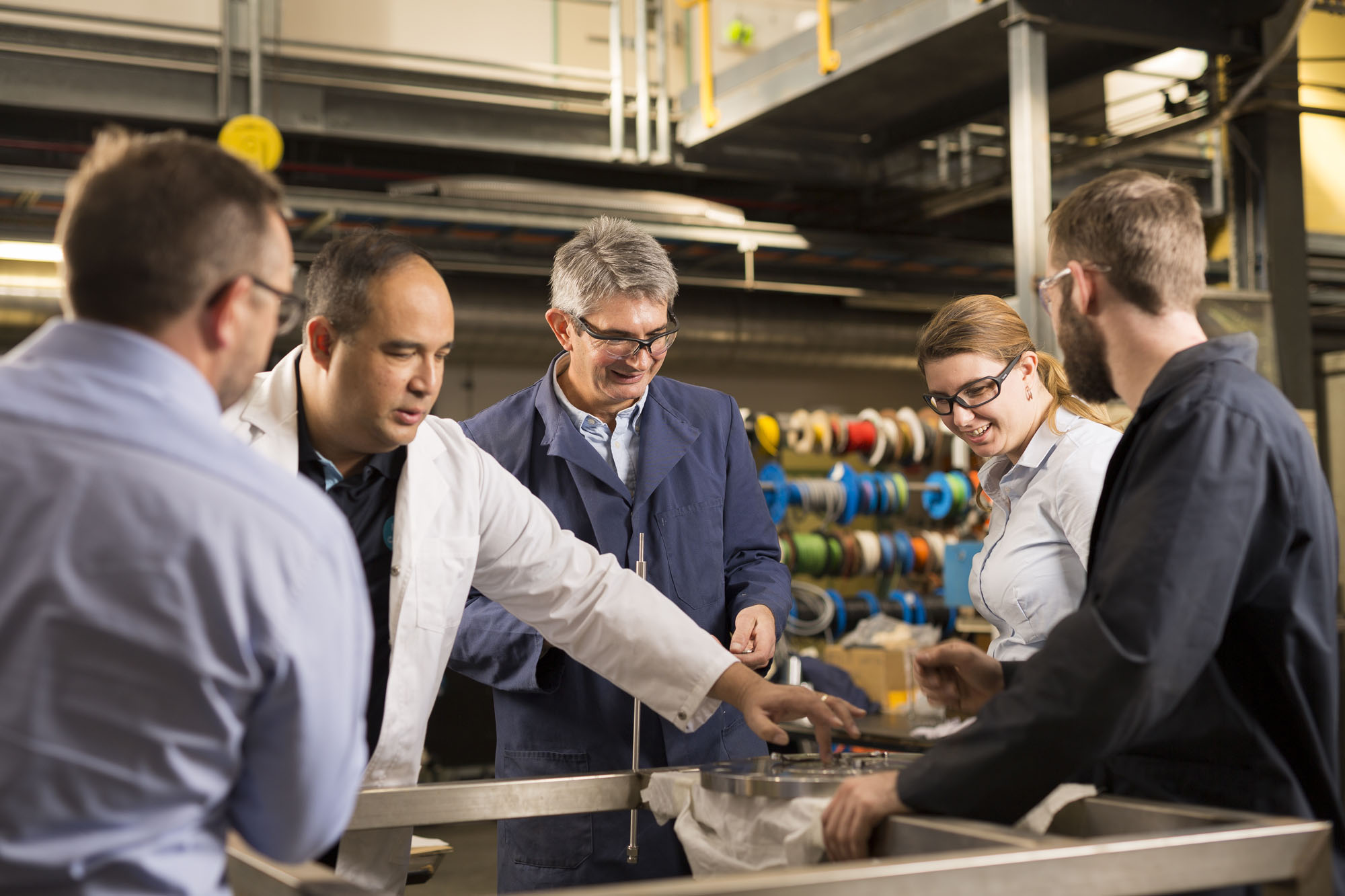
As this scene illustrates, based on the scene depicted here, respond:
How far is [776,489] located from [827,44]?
2.34 m

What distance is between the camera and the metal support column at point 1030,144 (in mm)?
4262

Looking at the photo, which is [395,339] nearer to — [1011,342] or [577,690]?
[577,690]

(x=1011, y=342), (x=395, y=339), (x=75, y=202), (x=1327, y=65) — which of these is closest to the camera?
(x=75, y=202)

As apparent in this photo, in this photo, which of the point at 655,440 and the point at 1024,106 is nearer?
the point at 655,440

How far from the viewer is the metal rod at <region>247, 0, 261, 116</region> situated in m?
5.54

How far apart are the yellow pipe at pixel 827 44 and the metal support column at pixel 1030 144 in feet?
2.85

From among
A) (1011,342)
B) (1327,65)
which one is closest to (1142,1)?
(1011,342)

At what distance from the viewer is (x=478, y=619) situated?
2.30m

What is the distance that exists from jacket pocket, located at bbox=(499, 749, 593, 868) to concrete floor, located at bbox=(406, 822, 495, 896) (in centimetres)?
286

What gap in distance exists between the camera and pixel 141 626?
962mm

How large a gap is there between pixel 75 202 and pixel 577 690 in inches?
55.6

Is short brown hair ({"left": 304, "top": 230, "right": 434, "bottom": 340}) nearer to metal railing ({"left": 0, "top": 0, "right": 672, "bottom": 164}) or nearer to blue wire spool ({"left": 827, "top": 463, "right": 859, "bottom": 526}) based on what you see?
metal railing ({"left": 0, "top": 0, "right": 672, "bottom": 164})

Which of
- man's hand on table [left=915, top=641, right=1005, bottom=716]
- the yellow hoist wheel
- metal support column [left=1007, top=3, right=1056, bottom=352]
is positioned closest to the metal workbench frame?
man's hand on table [left=915, top=641, right=1005, bottom=716]

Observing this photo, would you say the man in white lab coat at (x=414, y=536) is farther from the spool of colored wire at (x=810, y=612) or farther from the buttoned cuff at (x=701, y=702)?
the spool of colored wire at (x=810, y=612)
